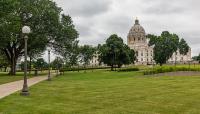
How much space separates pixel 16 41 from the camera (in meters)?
62.9

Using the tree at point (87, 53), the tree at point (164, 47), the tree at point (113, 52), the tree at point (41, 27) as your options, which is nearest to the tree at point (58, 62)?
the tree at point (41, 27)

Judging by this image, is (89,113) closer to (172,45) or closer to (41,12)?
(41,12)

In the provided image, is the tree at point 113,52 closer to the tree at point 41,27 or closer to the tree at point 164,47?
the tree at point 41,27

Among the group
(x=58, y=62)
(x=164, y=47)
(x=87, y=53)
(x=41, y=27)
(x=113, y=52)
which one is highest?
(x=41, y=27)

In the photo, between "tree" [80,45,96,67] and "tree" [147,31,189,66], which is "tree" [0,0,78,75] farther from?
"tree" [80,45,96,67]

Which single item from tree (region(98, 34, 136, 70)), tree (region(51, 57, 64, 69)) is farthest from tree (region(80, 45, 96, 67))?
tree (region(98, 34, 136, 70))

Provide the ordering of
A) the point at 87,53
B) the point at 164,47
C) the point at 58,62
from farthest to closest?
1. the point at 87,53
2. the point at 164,47
3. the point at 58,62

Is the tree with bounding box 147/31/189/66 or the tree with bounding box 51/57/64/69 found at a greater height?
the tree with bounding box 147/31/189/66

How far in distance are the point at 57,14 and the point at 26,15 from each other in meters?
Answer: 5.03

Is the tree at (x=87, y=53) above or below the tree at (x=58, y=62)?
above

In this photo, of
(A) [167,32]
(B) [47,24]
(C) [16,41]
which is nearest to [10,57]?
(C) [16,41]

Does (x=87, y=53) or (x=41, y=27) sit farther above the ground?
(x=41, y=27)

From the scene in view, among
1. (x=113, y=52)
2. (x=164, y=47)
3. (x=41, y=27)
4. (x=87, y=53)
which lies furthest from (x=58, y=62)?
(x=87, y=53)

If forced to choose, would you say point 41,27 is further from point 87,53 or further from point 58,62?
point 87,53
